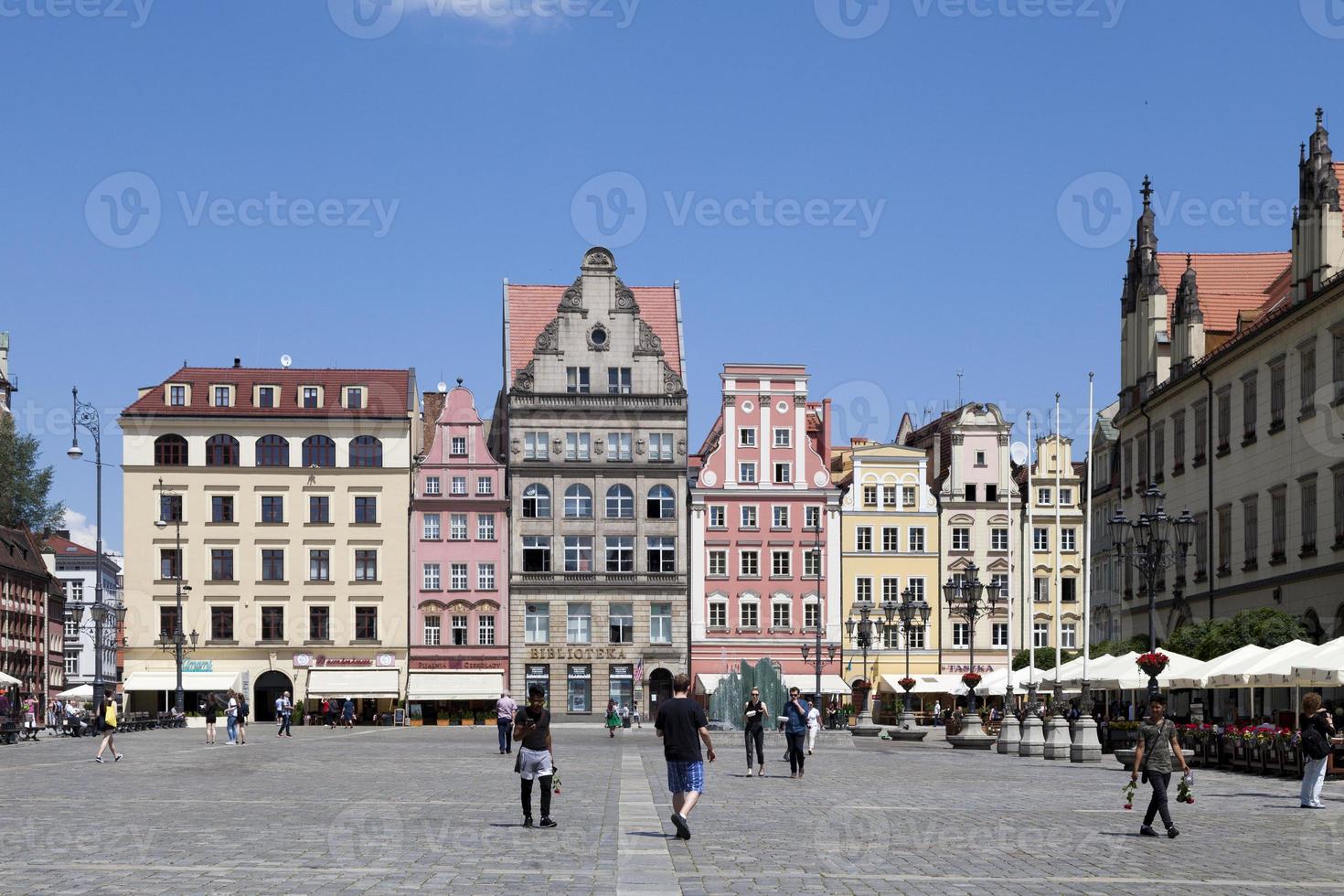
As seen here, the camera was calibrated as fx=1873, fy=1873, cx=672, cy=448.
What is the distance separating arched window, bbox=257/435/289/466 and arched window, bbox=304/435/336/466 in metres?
0.97

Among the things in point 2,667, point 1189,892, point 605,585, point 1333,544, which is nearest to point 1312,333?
point 1333,544

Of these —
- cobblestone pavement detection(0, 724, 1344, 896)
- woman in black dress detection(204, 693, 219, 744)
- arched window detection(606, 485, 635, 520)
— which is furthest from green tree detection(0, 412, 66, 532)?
cobblestone pavement detection(0, 724, 1344, 896)

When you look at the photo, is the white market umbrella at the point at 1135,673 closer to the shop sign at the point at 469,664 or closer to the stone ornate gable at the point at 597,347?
the stone ornate gable at the point at 597,347

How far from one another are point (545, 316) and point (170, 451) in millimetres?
19833

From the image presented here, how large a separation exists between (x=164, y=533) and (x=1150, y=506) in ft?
207

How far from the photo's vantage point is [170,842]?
18.6 m

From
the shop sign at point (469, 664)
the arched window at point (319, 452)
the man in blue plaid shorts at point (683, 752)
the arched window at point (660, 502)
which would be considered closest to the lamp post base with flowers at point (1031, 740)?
the man in blue plaid shorts at point (683, 752)

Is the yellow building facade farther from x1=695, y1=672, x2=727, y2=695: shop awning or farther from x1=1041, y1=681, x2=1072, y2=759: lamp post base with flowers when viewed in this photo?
x1=1041, y1=681, x2=1072, y2=759: lamp post base with flowers

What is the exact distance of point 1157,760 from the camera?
20656 millimetres

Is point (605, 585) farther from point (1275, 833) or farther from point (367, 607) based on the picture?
point (1275, 833)

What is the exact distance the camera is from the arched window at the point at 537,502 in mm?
91812

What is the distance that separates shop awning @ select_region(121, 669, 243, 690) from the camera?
89.2m

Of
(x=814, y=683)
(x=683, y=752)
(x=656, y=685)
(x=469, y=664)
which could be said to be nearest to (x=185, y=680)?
(x=469, y=664)

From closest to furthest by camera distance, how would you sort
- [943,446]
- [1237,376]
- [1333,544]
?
[1333,544] < [1237,376] < [943,446]
